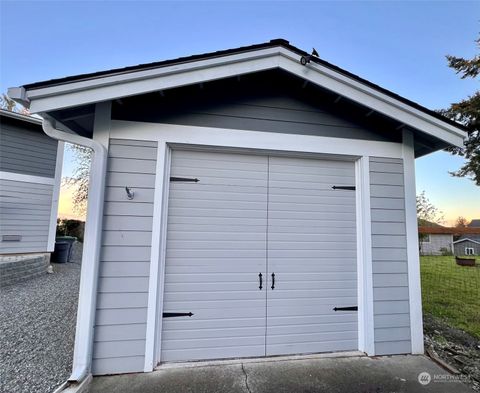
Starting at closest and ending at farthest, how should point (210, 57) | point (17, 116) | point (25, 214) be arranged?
1. point (210, 57)
2. point (17, 116)
3. point (25, 214)

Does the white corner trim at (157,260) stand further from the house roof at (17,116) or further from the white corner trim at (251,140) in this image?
the house roof at (17,116)

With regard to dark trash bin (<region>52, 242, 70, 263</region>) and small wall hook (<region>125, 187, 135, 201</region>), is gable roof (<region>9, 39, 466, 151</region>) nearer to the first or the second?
small wall hook (<region>125, 187, 135, 201</region>)

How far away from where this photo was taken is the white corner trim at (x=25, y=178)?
7.32m

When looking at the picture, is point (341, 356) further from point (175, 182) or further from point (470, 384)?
point (175, 182)

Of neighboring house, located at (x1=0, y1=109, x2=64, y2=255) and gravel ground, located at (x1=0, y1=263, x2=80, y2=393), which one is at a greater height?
neighboring house, located at (x1=0, y1=109, x2=64, y2=255)

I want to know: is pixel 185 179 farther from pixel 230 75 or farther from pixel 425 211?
pixel 425 211

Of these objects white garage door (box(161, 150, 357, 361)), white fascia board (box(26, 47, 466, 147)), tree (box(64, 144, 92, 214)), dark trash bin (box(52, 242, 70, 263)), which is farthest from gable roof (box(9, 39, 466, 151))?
tree (box(64, 144, 92, 214))

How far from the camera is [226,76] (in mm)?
2723

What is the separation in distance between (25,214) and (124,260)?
7262mm

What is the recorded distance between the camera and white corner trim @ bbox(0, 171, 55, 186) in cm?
732

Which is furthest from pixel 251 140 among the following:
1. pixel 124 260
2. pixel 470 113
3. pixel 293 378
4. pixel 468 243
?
pixel 468 243

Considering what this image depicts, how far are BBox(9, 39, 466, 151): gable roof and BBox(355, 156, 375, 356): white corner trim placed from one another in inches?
29.4

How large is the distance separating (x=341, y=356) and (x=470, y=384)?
1.18m

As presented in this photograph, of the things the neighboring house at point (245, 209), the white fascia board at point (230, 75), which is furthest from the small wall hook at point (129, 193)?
the white fascia board at point (230, 75)
